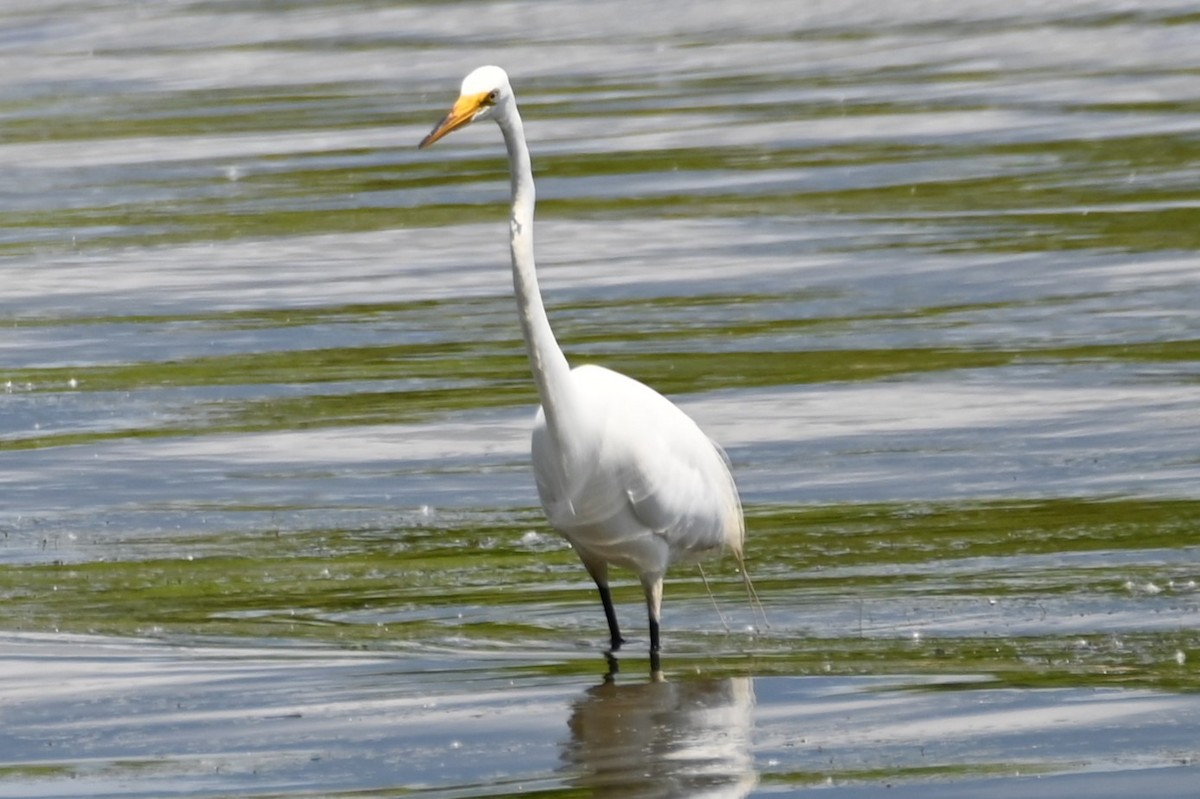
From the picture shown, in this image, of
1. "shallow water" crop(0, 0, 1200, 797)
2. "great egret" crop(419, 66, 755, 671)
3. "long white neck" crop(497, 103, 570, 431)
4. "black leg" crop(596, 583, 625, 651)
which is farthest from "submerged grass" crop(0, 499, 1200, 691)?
"long white neck" crop(497, 103, 570, 431)

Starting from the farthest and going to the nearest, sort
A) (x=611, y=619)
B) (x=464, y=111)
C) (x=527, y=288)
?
(x=611, y=619) → (x=527, y=288) → (x=464, y=111)

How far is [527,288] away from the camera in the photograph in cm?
764

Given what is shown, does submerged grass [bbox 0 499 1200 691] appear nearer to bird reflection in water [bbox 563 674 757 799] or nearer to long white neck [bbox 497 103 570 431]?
bird reflection in water [bbox 563 674 757 799]

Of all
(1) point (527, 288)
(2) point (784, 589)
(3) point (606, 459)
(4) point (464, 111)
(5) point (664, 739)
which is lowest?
(5) point (664, 739)

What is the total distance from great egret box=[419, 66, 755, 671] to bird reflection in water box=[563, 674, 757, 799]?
0.54m

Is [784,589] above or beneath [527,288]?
beneath

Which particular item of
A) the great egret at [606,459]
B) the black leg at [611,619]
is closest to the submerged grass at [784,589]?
the black leg at [611,619]

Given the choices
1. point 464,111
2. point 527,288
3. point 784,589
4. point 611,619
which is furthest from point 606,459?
point 464,111

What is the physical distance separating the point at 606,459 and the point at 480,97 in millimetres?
1292

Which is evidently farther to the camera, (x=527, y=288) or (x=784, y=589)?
(x=784, y=589)

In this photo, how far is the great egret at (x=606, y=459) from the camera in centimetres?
765

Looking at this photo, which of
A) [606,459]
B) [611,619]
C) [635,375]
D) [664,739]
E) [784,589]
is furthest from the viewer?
[635,375]

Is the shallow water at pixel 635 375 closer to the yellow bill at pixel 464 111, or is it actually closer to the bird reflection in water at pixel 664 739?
the bird reflection in water at pixel 664 739

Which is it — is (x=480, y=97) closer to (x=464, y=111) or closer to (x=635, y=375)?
(x=464, y=111)
